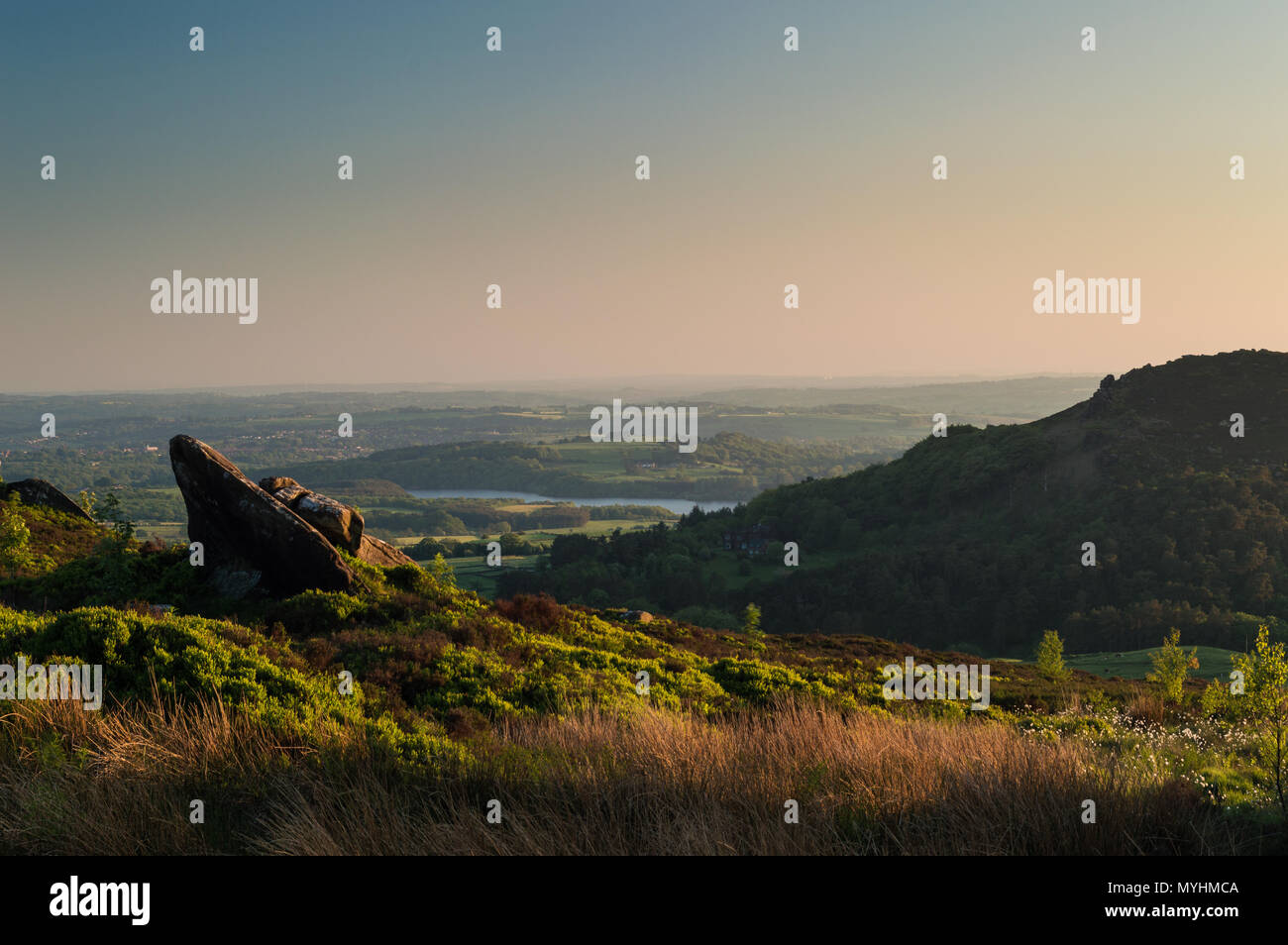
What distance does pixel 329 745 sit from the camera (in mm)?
6461

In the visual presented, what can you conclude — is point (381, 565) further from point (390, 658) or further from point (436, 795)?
point (436, 795)

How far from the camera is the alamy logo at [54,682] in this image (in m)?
7.80

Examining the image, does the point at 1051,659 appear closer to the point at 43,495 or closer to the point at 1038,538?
the point at 43,495

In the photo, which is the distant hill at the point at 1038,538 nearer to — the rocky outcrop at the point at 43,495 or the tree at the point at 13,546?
the rocky outcrop at the point at 43,495

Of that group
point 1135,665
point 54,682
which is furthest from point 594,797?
point 1135,665

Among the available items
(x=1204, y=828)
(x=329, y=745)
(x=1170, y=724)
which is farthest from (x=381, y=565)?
(x=1170, y=724)

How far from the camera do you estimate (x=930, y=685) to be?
22.5 m

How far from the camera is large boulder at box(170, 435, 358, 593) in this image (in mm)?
16422

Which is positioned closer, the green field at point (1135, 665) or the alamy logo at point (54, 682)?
the alamy logo at point (54, 682)

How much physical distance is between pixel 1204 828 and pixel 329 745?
6.72m

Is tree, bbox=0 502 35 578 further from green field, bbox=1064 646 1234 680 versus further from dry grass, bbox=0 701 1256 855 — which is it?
green field, bbox=1064 646 1234 680
